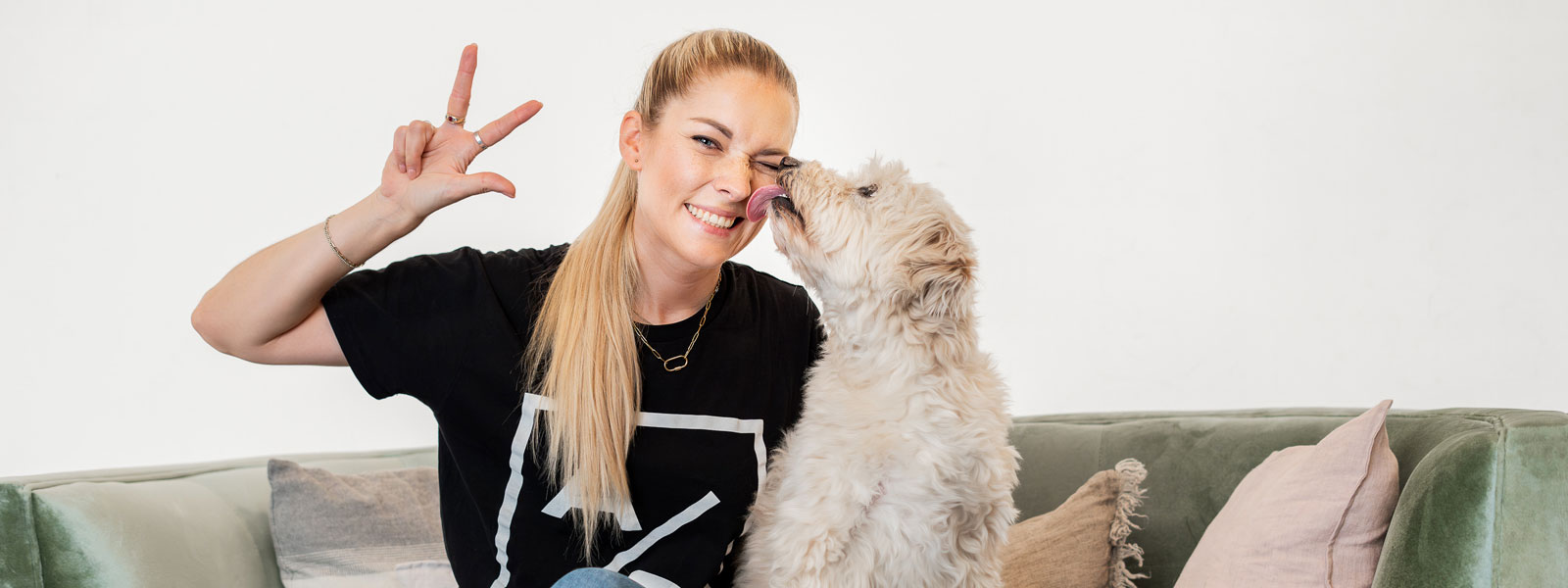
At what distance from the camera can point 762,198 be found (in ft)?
6.52

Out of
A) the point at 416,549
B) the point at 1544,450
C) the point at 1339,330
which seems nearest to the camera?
the point at 1544,450

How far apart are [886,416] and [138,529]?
4.94 feet

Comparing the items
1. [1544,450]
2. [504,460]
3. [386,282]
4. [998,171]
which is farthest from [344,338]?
[998,171]

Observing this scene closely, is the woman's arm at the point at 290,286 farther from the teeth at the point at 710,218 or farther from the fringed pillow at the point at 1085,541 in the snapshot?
the fringed pillow at the point at 1085,541

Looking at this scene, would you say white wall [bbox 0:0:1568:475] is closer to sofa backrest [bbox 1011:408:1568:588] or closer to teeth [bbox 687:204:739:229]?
sofa backrest [bbox 1011:408:1568:588]

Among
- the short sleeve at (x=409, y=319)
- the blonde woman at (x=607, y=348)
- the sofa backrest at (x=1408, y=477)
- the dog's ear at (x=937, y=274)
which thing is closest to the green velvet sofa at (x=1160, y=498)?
the sofa backrest at (x=1408, y=477)

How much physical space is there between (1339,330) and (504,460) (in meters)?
2.84

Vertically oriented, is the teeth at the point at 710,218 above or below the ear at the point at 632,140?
below

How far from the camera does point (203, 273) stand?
12.3 feet

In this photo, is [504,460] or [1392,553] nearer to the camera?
[1392,553]

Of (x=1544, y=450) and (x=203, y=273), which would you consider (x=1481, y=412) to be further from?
(x=203, y=273)

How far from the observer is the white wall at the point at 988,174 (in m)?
3.39

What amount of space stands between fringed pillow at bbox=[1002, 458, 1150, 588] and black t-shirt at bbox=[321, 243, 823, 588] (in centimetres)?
76

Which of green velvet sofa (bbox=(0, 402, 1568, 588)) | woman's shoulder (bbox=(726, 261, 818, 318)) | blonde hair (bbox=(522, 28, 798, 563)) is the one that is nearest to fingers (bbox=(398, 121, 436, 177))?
blonde hair (bbox=(522, 28, 798, 563))
